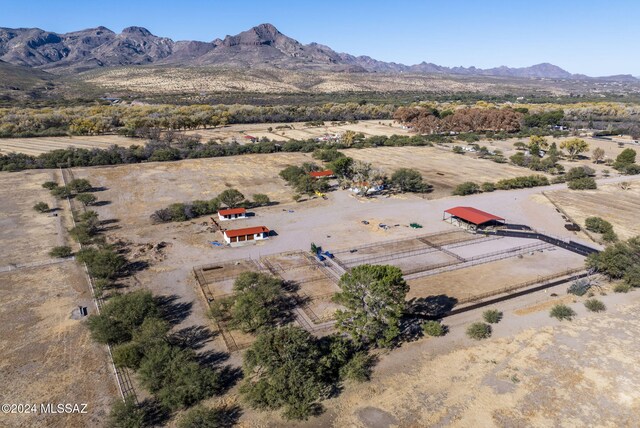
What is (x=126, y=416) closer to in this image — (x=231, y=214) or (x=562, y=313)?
(x=562, y=313)

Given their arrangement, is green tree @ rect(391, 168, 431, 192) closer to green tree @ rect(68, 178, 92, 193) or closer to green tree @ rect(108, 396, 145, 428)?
green tree @ rect(68, 178, 92, 193)

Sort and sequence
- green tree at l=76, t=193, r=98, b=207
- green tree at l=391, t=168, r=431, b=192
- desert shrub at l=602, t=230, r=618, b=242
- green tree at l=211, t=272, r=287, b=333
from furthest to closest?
1. green tree at l=391, t=168, r=431, b=192
2. green tree at l=76, t=193, r=98, b=207
3. desert shrub at l=602, t=230, r=618, b=242
4. green tree at l=211, t=272, r=287, b=333

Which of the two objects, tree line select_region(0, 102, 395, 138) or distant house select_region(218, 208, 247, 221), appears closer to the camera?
distant house select_region(218, 208, 247, 221)

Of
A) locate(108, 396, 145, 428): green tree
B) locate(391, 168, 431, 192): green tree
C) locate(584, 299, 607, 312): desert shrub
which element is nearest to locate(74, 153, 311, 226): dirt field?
locate(391, 168, 431, 192): green tree

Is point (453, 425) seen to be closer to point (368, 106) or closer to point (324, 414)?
point (324, 414)

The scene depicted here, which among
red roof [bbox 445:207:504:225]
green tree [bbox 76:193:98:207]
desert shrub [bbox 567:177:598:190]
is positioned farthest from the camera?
desert shrub [bbox 567:177:598:190]

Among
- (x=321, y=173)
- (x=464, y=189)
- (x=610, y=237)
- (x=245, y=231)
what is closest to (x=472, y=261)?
(x=610, y=237)

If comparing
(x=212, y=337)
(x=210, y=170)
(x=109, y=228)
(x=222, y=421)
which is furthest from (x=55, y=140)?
(x=222, y=421)

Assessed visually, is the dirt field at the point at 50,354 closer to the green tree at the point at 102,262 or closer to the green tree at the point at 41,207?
the green tree at the point at 102,262
